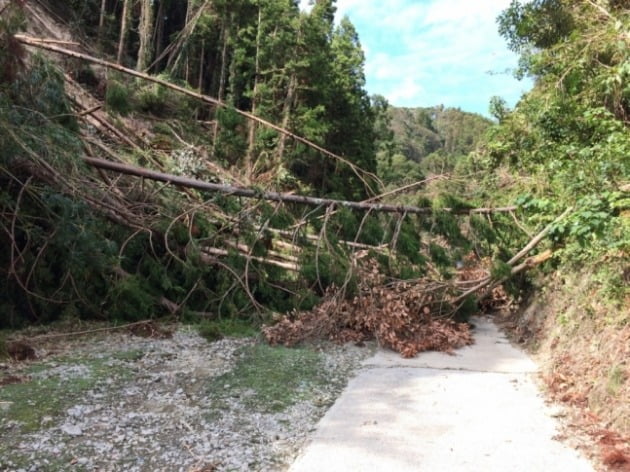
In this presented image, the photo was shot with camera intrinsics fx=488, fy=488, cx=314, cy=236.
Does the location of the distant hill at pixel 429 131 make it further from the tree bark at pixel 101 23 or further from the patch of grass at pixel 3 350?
the patch of grass at pixel 3 350

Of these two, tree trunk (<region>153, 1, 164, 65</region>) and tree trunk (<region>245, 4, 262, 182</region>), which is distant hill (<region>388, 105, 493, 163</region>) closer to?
tree trunk (<region>153, 1, 164, 65</region>)

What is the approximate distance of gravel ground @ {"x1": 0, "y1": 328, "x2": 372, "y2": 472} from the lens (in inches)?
107

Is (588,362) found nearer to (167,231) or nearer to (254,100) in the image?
(167,231)

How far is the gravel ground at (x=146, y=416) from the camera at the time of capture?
2.71 meters

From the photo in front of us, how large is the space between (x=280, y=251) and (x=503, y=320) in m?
3.28

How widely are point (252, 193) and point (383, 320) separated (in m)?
2.18

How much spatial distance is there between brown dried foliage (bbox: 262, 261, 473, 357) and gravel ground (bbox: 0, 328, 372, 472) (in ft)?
2.55

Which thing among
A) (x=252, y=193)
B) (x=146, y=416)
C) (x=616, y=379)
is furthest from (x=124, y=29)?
(x=616, y=379)

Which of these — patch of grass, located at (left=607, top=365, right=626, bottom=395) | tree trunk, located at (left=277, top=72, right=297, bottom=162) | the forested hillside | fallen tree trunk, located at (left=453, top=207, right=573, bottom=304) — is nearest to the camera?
patch of grass, located at (left=607, top=365, right=626, bottom=395)

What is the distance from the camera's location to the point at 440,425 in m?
3.27

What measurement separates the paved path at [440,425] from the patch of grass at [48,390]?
5.45 feet

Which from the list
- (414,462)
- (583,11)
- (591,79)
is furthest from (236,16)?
(414,462)

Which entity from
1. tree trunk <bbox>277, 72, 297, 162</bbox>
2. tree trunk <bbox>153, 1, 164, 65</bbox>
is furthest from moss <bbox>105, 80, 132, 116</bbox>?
tree trunk <bbox>153, 1, 164, 65</bbox>

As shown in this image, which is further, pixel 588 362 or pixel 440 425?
pixel 588 362
